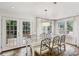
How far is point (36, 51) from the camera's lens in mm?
1796

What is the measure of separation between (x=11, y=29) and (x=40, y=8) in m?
0.65

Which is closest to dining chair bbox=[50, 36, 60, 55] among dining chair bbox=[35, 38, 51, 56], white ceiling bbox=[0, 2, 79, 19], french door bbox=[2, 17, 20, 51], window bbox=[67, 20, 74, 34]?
dining chair bbox=[35, 38, 51, 56]

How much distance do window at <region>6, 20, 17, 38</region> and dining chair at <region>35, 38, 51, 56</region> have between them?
0.50 meters

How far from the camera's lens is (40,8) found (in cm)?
174

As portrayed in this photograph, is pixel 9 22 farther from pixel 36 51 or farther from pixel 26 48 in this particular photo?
pixel 36 51

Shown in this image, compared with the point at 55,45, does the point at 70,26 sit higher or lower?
higher

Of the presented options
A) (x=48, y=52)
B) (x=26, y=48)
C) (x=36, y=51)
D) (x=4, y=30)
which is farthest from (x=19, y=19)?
(x=48, y=52)

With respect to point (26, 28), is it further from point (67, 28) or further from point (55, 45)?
point (67, 28)

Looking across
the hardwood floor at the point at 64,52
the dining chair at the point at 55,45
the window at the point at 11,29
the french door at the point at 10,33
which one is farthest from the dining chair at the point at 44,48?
the window at the point at 11,29

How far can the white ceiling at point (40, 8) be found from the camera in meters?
1.72

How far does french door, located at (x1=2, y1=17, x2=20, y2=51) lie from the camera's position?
1.74 metres

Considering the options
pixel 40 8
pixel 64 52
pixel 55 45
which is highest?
pixel 40 8

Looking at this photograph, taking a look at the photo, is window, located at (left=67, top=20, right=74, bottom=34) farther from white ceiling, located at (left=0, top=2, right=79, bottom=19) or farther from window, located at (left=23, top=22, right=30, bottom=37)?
window, located at (left=23, top=22, right=30, bottom=37)

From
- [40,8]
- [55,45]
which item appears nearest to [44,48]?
[55,45]
